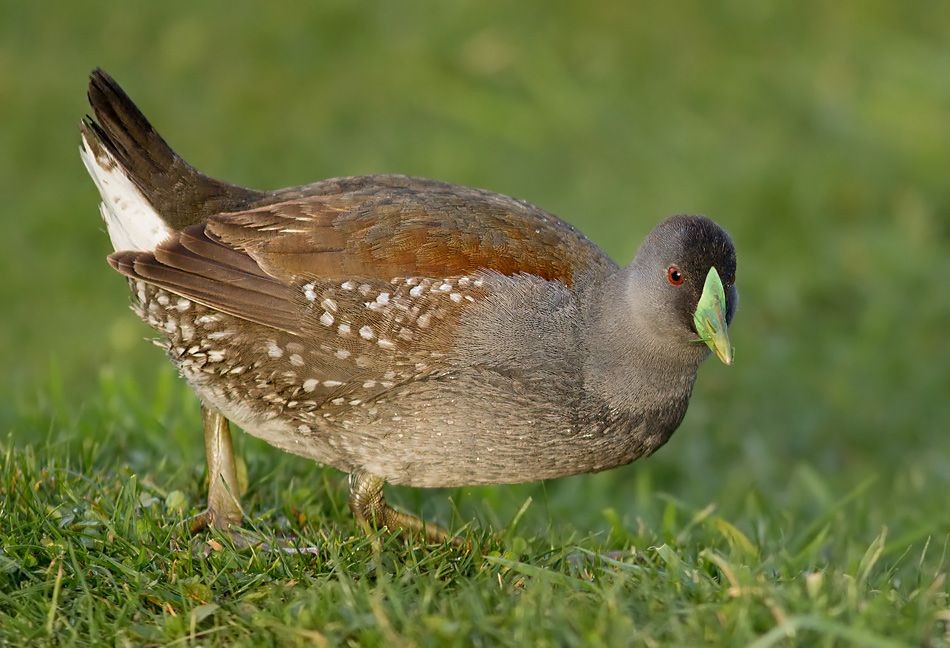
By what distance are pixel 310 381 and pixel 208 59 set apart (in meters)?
6.38

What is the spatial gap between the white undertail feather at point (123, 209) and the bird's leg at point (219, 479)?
708 millimetres

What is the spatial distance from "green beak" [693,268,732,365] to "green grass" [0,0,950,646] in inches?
29.0

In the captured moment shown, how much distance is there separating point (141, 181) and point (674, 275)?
2058 mm

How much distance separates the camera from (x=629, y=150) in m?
9.46

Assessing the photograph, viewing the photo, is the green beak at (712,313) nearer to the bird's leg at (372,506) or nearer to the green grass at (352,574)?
the green grass at (352,574)

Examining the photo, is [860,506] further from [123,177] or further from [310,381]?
[123,177]

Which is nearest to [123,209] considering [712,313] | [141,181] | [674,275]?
[141,181]

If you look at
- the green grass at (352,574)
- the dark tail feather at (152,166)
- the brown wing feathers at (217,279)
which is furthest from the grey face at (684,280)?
the dark tail feather at (152,166)

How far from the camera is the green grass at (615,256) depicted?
139 inches

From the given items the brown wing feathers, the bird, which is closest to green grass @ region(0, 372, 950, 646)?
the bird

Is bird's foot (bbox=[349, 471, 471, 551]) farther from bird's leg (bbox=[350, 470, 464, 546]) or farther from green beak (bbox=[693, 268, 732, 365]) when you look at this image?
green beak (bbox=[693, 268, 732, 365])

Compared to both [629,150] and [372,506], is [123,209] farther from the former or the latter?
[629,150]

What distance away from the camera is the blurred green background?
7.49 meters

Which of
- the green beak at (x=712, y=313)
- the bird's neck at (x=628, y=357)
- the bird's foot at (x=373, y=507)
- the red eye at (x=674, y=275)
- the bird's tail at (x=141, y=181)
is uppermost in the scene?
the bird's tail at (x=141, y=181)
